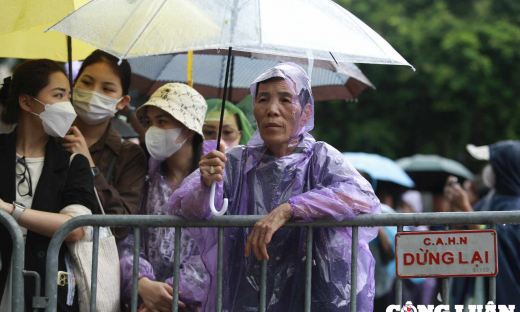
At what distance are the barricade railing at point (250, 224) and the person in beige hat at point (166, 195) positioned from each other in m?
0.26

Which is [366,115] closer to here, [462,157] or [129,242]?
[462,157]

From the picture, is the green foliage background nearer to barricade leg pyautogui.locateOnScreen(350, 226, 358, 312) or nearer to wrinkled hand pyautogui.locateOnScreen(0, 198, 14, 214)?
barricade leg pyautogui.locateOnScreen(350, 226, 358, 312)

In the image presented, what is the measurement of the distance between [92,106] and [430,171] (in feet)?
36.2

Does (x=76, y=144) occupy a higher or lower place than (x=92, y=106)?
lower

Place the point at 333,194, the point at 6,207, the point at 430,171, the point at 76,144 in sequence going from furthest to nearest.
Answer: the point at 430,171 → the point at 76,144 → the point at 6,207 → the point at 333,194

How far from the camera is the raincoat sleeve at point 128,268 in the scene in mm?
4066

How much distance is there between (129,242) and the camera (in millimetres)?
4285

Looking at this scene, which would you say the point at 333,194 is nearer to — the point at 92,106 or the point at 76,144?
the point at 76,144

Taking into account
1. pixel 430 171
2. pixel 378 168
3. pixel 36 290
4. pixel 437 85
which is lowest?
pixel 36 290

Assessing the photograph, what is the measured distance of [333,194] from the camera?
3.54m

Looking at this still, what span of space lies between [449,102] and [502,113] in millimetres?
1194

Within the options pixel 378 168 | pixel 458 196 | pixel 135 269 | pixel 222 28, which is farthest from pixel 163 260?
pixel 378 168

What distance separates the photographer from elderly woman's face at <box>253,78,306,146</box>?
378cm

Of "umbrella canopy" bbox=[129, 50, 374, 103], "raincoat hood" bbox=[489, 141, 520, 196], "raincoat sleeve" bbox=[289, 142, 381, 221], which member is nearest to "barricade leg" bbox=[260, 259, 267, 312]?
"raincoat sleeve" bbox=[289, 142, 381, 221]
